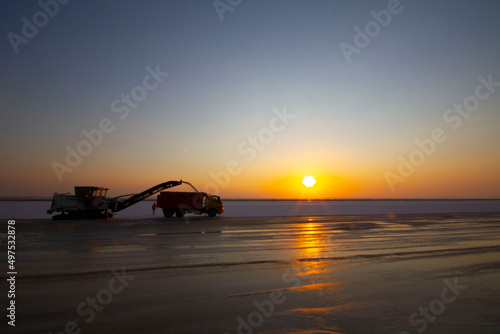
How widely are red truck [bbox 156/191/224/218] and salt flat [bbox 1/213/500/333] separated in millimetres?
22034

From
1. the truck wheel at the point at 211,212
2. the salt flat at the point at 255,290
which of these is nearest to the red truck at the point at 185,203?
the truck wheel at the point at 211,212

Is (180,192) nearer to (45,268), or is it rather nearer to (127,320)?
(45,268)

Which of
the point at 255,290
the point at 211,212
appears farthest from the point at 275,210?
the point at 255,290

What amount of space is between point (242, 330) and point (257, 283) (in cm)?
297

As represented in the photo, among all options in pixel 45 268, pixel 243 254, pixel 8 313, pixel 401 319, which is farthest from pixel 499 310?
pixel 45 268

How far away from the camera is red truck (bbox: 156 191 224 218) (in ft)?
119

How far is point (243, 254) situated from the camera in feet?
42.1

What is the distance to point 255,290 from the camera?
25.6 feet

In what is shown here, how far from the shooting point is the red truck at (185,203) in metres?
36.2

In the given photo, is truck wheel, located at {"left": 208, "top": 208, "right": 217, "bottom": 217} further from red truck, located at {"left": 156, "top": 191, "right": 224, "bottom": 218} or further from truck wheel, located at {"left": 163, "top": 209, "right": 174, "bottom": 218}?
truck wheel, located at {"left": 163, "top": 209, "right": 174, "bottom": 218}

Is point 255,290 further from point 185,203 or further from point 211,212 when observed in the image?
point 211,212

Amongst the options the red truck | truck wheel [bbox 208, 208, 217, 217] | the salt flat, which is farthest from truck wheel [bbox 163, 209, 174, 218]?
the salt flat

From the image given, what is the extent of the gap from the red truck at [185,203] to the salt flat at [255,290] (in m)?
22.0

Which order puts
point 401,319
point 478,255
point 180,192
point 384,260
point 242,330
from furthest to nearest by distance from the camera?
1. point 180,192
2. point 478,255
3. point 384,260
4. point 401,319
5. point 242,330
